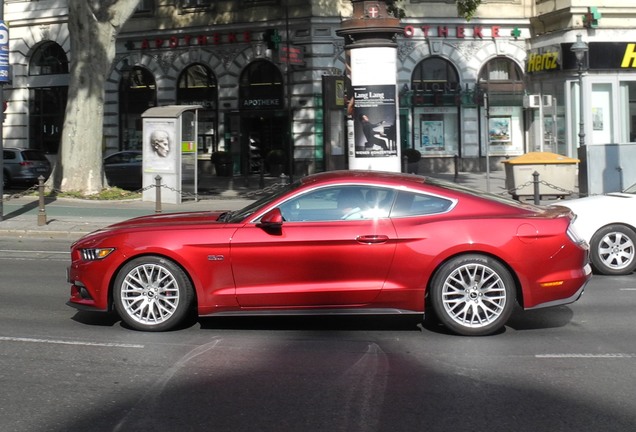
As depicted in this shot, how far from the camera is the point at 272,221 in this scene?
727 centimetres

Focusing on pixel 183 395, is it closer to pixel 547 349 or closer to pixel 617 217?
pixel 547 349

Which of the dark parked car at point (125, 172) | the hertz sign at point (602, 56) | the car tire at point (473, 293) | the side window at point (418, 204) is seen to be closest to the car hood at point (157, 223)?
the side window at point (418, 204)

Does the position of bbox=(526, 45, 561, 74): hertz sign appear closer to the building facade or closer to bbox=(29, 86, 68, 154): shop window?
the building facade

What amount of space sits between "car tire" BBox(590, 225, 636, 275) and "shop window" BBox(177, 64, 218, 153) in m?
25.5

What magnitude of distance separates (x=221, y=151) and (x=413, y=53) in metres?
9.08

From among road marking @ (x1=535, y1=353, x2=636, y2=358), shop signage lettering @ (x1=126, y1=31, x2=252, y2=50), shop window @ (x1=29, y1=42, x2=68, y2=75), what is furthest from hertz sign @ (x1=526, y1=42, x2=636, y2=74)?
road marking @ (x1=535, y1=353, x2=636, y2=358)

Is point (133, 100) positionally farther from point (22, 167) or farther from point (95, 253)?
point (95, 253)

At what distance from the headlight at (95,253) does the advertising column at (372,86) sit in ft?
32.0

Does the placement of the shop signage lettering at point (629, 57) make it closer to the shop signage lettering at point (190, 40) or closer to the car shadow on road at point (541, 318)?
the shop signage lettering at point (190, 40)

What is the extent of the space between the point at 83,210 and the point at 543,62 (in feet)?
65.5

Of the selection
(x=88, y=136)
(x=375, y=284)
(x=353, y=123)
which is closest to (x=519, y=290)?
(x=375, y=284)

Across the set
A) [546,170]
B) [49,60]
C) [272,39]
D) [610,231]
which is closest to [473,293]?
[610,231]

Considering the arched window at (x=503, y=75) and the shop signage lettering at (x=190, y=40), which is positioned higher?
the shop signage lettering at (x=190, y=40)

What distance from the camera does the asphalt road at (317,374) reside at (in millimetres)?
5195
